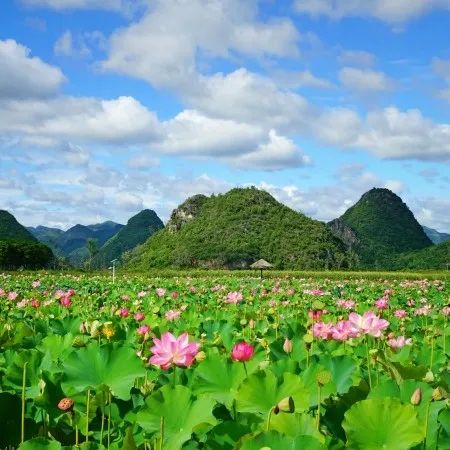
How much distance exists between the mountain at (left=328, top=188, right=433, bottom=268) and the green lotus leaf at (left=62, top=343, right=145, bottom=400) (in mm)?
106343

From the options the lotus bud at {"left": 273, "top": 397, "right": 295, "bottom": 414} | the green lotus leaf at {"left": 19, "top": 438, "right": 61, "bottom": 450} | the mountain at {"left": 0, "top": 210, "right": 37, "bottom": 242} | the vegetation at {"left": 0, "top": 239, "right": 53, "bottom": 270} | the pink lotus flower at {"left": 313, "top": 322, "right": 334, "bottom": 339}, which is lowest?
the green lotus leaf at {"left": 19, "top": 438, "right": 61, "bottom": 450}

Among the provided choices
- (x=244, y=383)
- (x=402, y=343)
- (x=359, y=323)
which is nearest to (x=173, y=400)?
(x=244, y=383)

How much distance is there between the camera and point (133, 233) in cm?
17912

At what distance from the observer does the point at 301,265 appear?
73.8m

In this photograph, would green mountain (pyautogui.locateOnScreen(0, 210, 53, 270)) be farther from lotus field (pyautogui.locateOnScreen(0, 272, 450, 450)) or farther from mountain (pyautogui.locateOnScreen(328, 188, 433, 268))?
mountain (pyautogui.locateOnScreen(328, 188, 433, 268))

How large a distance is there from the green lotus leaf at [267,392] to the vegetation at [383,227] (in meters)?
105

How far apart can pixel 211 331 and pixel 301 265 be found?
7077cm

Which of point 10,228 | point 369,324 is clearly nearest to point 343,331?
point 369,324

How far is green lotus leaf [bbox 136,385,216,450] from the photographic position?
157 cm

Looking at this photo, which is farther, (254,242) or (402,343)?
(254,242)

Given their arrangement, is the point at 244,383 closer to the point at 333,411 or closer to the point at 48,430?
the point at 333,411

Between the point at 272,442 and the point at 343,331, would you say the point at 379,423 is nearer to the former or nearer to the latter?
the point at 272,442

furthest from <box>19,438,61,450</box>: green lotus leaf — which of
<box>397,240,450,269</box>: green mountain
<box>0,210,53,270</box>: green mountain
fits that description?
<box>397,240,450,269</box>: green mountain

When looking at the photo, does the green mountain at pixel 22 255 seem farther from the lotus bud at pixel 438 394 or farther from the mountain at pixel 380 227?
the lotus bud at pixel 438 394
